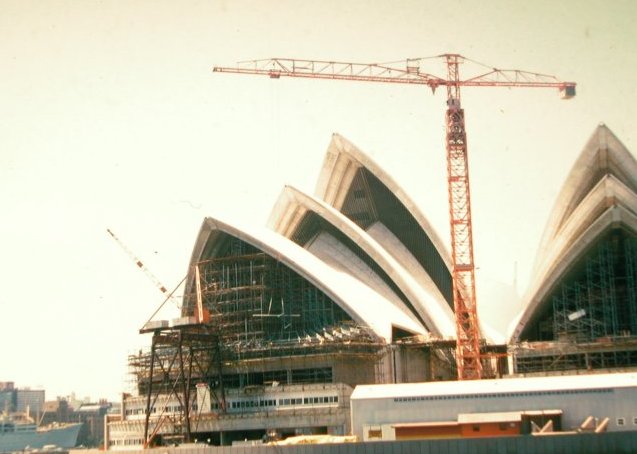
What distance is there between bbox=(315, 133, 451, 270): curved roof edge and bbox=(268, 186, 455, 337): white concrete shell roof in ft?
12.5

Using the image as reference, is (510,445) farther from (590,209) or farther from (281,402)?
(590,209)

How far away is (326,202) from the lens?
333ft

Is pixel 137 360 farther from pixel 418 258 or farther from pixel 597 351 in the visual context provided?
pixel 597 351

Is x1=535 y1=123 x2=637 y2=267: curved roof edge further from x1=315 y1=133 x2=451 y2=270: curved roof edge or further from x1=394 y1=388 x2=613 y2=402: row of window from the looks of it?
x1=394 y1=388 x2=613 y2=402: row of window

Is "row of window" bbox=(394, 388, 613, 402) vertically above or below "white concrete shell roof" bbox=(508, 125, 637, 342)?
below

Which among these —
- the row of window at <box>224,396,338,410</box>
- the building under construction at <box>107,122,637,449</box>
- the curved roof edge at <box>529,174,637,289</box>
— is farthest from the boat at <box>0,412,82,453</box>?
the curved roof edge at <box>529,174,637,289</box>

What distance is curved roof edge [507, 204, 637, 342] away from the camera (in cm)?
7981

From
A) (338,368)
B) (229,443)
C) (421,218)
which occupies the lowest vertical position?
(229,443)

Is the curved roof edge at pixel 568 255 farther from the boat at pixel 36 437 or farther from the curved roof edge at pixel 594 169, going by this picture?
the boat at pixel 36 437

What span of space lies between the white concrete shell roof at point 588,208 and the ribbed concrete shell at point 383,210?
33.1 feet

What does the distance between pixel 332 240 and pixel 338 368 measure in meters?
16.0

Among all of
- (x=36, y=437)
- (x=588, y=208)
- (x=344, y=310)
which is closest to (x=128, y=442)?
(x=344, y=310)

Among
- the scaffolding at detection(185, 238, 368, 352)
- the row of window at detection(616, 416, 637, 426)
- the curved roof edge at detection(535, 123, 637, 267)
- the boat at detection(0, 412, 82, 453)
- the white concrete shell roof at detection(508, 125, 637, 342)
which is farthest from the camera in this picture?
the boat at detection(0, 412, 82, 453)

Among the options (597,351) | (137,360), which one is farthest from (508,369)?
(137,360)
